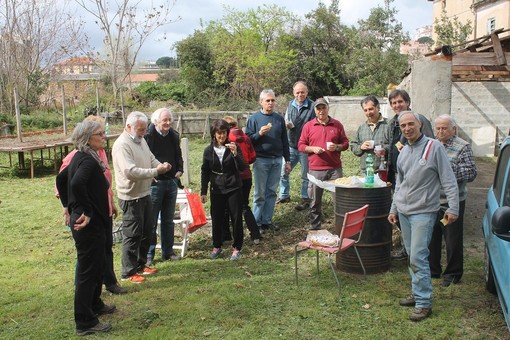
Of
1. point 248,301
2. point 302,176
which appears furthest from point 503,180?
point 302,176

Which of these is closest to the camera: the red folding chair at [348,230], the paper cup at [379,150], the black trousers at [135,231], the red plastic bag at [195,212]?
the red folding chair at [348,230]

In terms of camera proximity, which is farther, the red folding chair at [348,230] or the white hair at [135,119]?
the white hair at [135,119]

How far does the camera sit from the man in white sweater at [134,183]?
5.24 m

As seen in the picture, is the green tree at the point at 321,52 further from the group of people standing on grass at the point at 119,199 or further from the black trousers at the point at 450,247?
the black trousers at the point at 450,247

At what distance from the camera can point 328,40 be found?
3050cm

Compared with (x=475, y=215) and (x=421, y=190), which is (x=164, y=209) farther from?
(x=475, y=215)

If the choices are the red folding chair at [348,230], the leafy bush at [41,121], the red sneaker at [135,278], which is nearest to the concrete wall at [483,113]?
the red folding chair at [348,230]

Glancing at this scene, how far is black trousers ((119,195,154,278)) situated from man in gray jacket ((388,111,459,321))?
2.71 metres

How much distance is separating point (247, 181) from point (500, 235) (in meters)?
3.98

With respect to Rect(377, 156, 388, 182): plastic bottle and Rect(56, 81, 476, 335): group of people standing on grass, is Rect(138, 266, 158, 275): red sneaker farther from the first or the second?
Rect(377, 156, 388, 182): plastic bottle

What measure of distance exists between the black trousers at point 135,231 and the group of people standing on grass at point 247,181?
1cm

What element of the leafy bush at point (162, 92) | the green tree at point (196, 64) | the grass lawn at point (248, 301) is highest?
the green tree at point (196, 64)

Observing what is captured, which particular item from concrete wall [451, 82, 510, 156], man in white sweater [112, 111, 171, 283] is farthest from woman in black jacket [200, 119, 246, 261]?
concrete wall [451, 82, 510, 156]

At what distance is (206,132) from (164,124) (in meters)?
16.5
